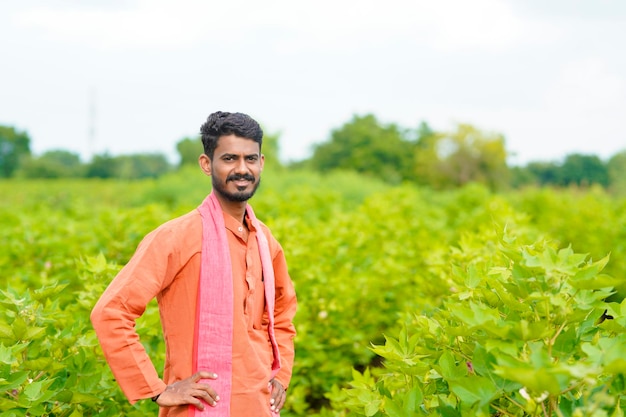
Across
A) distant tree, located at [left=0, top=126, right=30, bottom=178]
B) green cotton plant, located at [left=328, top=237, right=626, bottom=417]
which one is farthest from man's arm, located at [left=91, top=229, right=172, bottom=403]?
distant tree, located at [left=0, top=126, right=30, bottom=178]

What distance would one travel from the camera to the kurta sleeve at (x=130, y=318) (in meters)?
2.16

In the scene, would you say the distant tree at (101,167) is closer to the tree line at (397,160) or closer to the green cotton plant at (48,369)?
the tree line at (397,160)

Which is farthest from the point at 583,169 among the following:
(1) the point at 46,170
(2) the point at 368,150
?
(1) the point at 46,170

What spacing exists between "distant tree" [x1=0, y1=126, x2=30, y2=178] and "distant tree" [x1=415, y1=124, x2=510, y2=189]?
49719mm

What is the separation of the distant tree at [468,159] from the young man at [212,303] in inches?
2024

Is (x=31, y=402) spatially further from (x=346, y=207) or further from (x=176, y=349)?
(x=346, y=207)

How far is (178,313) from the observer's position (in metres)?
2.33

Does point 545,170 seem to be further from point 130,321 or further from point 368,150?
point 130,321

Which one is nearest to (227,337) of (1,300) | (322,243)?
(1,300)

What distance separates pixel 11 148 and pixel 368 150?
4553 centimetres

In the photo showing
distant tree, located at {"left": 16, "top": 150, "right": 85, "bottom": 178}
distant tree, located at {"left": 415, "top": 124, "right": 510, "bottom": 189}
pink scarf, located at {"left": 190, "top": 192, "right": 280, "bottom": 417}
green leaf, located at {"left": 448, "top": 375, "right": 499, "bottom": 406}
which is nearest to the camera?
green leaf, located at {"left": 448, "top": 375, "right": 499, "bottom": 406}

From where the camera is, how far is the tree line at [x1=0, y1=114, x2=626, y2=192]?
2095 inches

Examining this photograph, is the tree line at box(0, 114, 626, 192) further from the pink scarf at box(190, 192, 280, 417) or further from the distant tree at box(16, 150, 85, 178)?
the pink scarf at box(190, 192, 280, 417)

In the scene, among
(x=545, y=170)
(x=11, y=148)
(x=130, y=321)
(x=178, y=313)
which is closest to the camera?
(x=130, y=321)
